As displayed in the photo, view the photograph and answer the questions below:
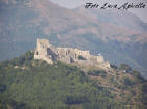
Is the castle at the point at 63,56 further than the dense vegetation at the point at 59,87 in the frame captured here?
Yes

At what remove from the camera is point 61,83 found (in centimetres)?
15525

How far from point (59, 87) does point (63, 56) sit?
12196 millimetres

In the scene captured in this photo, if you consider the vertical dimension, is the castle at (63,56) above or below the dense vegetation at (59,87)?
above

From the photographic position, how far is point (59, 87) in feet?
501

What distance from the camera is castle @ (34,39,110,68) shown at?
16012 cm

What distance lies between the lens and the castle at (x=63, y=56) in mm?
160125

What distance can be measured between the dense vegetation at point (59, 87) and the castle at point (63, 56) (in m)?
1.75

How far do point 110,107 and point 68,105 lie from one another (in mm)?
8798

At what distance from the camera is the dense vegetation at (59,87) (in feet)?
469

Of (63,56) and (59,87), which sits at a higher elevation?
(63,56)

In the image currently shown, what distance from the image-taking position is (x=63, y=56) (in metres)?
163

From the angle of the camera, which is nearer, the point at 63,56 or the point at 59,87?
the point at 59,87

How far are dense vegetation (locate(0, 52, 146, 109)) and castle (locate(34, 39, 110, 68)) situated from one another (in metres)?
1.75

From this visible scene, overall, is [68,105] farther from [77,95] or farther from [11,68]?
[11,68]
